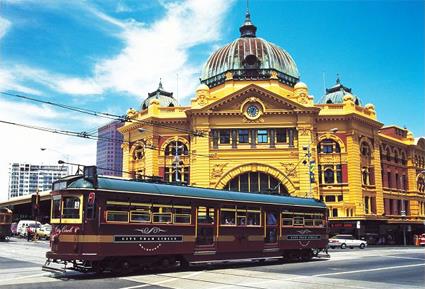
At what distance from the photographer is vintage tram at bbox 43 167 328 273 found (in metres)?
17.7

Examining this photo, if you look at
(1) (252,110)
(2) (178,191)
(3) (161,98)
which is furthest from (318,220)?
(3) (161,98)

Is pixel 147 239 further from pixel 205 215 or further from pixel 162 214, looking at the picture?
pixel 205 215

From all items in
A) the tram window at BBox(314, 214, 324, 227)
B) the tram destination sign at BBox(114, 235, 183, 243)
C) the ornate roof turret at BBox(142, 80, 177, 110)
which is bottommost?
the tram destination sign at BBox(114, 235, 183, 243)

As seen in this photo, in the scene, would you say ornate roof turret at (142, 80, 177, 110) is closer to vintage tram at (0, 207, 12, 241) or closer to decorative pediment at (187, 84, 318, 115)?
decorative pediment at (187, 84, 318, 115)

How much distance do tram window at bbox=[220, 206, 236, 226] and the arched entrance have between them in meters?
29.8

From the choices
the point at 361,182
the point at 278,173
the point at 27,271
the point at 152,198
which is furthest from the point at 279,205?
the point at 361,182

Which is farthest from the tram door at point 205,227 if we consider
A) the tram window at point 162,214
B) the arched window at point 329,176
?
the arched window at point 329,176

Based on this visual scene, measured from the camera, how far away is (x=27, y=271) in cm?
1970

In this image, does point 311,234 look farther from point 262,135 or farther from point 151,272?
point 262,135

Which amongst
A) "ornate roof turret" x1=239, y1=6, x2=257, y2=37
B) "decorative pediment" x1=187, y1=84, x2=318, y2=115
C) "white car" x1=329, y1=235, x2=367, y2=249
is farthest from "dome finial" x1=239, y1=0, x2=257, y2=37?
"white car" x1=329, y1=235, x2=367, y2=249

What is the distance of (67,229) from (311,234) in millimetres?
15180

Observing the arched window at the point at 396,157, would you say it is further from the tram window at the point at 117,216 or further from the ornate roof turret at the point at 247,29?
the tram window at the point at 117,216

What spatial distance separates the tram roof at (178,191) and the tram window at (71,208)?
507 millimetres

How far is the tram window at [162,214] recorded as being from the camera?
64.7ft
